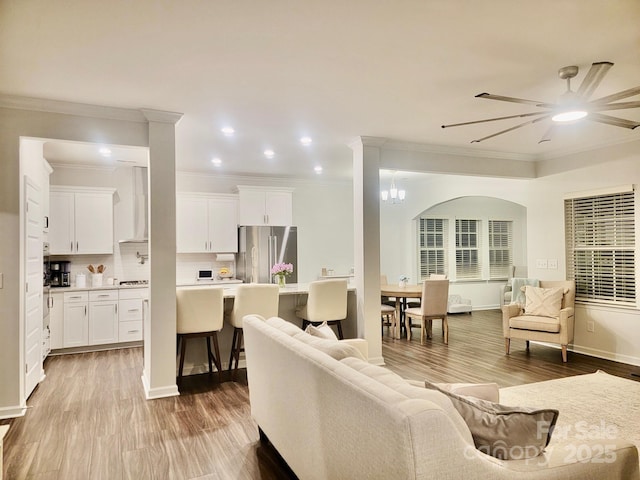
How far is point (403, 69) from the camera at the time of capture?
3.13m

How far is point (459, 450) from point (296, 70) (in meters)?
2.70

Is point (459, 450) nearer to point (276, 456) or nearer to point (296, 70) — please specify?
point (276, 456)

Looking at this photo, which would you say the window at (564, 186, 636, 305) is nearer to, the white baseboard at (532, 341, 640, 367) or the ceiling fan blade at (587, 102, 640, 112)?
the white baseboard at (532, 341, 640, 367)

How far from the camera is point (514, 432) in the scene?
4.81 ft

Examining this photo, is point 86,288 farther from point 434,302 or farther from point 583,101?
point 583,101

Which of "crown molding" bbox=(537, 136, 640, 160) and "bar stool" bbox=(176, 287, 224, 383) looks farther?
"crown molding" bbox=(537, 136, 640, 160)

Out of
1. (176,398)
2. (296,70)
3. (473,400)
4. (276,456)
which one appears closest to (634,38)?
(296,70)

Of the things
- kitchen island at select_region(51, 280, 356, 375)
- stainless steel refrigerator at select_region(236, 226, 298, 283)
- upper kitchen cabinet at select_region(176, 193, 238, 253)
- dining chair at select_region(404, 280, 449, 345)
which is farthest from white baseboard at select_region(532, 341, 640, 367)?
upper kitchen cabinet at select_region(176, 193, 238, 253)

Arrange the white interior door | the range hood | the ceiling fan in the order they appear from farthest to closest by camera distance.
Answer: the range hood < the white interior door < the ceiling fan

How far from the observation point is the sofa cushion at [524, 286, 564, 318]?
536 centimetres

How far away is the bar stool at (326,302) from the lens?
483 cm

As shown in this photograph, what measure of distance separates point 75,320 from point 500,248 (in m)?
8.60

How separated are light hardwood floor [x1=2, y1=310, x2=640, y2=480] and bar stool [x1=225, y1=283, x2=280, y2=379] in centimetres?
53

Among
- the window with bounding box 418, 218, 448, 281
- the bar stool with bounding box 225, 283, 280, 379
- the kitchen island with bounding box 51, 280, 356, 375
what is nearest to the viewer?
the bar stool with bounding box 225, 283, 280, 379
